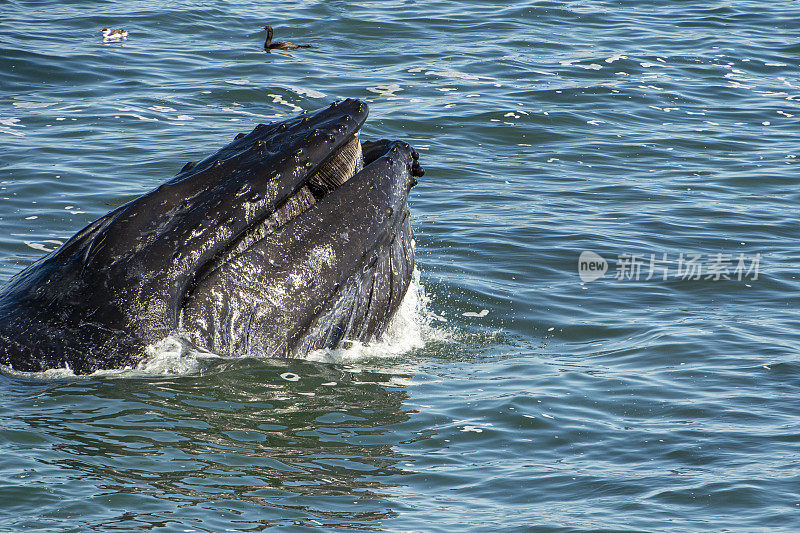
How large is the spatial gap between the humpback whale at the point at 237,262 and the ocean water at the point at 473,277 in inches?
11.7

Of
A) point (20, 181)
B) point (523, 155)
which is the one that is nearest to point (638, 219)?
point (523, 155)

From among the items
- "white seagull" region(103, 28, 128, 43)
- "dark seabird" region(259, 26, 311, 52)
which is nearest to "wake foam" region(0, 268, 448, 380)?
"dark seabird" region(259, 26, 311, 52)

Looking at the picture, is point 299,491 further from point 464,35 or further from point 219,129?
point 464,35

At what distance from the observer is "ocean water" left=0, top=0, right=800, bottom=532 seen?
5.55 meters

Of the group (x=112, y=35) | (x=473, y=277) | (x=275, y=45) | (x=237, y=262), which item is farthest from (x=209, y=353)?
(x=112, y=35)

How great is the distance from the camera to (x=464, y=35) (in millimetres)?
20688

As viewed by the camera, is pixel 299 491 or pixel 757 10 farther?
pixel 757 10

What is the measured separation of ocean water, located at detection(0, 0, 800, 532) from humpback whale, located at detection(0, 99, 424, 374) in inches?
11.7

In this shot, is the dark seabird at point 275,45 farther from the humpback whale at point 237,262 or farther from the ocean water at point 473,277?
the humpback whale at point 237,262

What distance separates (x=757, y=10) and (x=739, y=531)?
20.7 metres

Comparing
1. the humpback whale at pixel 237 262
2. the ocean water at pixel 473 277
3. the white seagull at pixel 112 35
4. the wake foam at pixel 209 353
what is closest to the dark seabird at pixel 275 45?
the ocean water at pixel 473 277

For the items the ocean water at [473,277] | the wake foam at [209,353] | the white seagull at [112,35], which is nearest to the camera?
the ocean water at [473,277]

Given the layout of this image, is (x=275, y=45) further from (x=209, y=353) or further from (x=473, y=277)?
(x=209, y=353)

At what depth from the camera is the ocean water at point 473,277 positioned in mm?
5555
